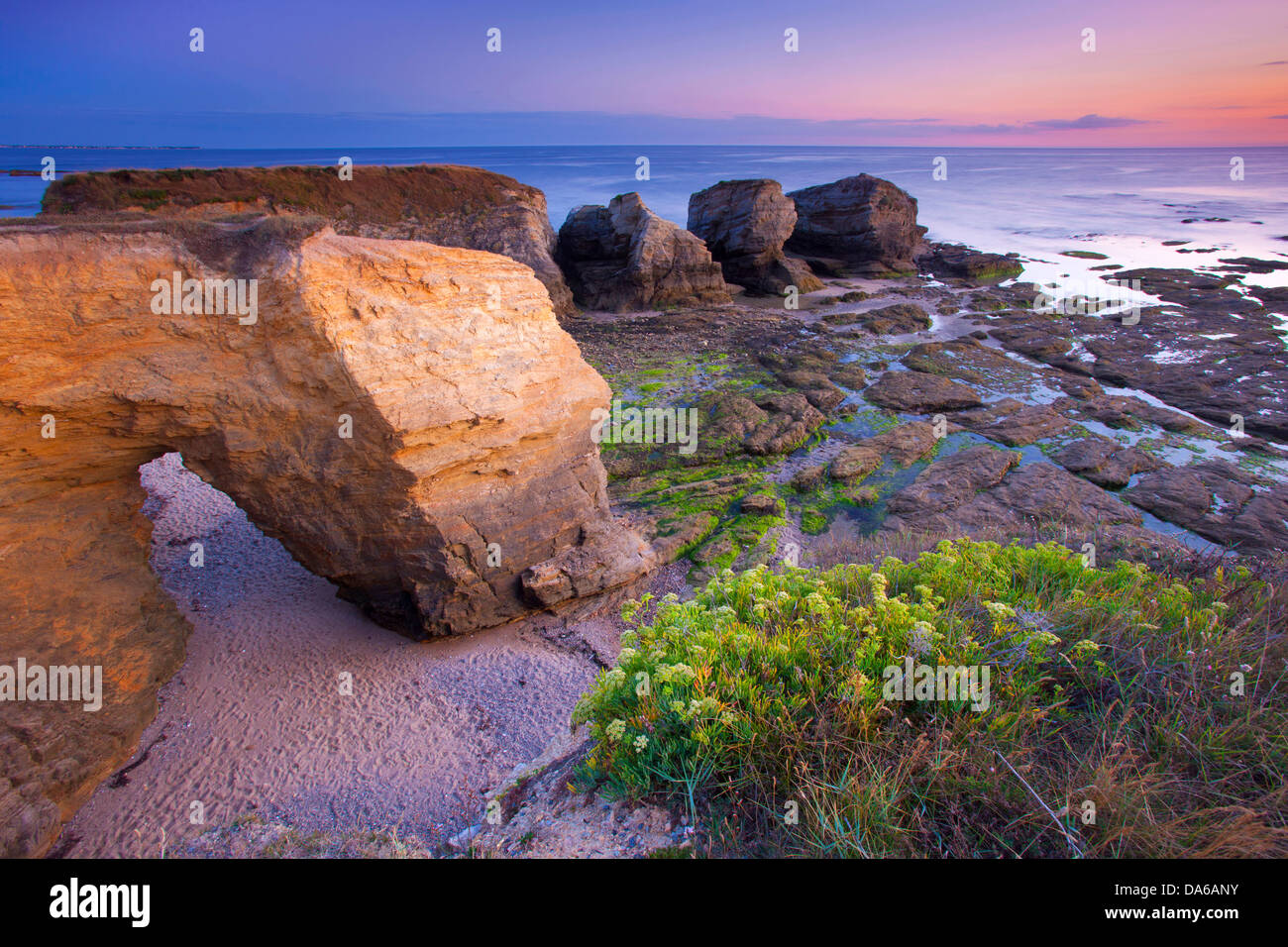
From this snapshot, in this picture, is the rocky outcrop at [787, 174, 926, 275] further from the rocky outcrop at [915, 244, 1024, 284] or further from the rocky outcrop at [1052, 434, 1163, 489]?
the rocky outcrop at [1052, 434, 1163, 489]

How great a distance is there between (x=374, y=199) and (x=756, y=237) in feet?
50.1

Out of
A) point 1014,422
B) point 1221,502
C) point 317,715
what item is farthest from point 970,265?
point 317,715

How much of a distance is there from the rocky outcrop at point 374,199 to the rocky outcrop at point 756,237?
7827 millimetres

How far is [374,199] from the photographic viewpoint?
23.0 metres

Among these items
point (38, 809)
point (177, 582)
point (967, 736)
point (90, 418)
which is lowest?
point (38, 809)

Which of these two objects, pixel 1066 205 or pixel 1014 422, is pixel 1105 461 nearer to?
pixel 1014 422

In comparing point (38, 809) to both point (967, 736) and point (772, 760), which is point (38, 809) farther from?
point (967, 736)

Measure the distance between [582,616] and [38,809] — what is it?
222 inches

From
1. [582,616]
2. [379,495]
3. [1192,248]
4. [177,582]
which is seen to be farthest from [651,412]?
[1192,248]

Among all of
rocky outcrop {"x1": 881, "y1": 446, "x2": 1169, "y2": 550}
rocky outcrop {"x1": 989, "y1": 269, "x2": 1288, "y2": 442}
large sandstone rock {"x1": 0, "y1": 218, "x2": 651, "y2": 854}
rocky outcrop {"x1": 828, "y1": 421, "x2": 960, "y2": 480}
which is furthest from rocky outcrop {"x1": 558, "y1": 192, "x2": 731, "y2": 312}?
large sandstone rock {"x1": 0, "y1": 218, "x2": 651, "y2": 854}

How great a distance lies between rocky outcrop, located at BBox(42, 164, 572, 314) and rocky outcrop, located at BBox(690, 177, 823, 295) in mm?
7827

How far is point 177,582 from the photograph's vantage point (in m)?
9.08

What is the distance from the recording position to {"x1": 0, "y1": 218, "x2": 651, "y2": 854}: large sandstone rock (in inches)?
226
